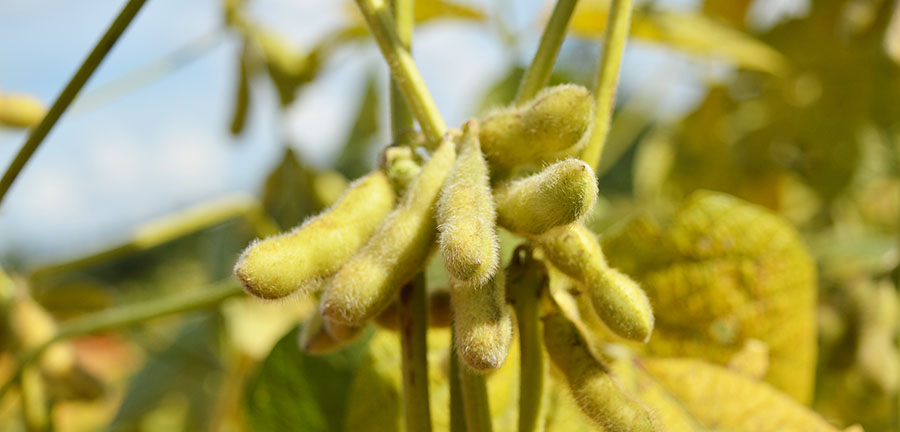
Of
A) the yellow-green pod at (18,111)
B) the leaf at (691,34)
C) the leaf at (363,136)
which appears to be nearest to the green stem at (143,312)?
the yellow-green pod at (18,111)

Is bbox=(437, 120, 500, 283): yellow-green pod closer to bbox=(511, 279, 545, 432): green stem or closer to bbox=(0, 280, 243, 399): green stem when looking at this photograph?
bbox=(511, 279, 545, 432): green stem

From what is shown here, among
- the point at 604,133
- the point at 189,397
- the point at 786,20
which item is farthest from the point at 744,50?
the point at 189,397

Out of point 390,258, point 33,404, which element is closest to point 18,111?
point 33,404

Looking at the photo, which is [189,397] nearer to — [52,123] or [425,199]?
[52,123]

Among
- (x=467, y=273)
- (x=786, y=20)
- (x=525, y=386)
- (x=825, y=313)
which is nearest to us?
Answer: (x=467, y=273)

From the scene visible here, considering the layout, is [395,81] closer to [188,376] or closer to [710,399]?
[710,399]

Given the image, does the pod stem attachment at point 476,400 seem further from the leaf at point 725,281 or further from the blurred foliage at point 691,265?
the leaf at point 725,281
